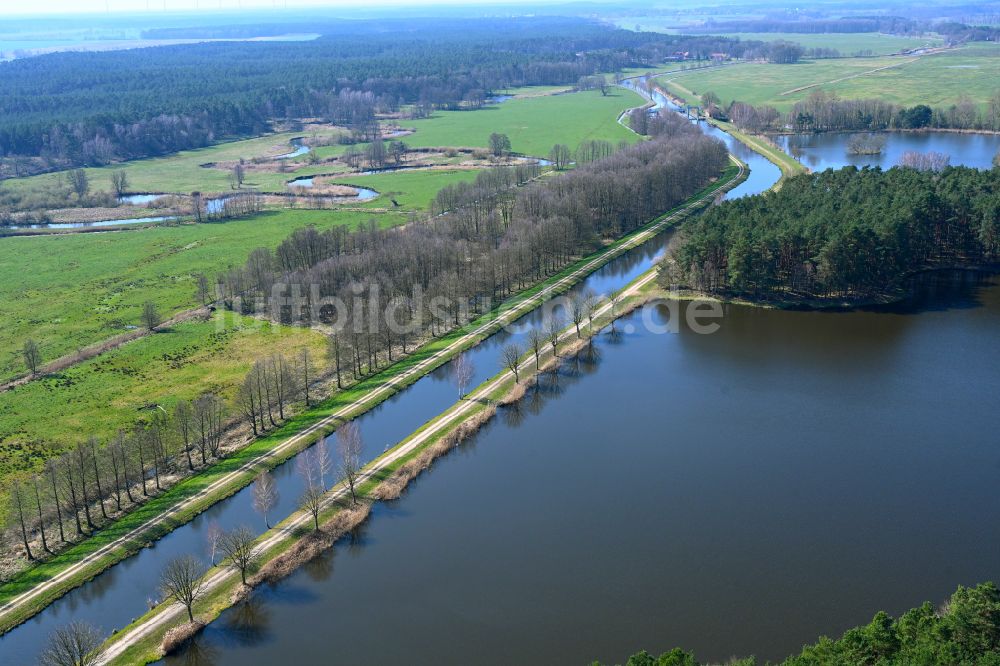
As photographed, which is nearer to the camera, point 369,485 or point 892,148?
point 369,485

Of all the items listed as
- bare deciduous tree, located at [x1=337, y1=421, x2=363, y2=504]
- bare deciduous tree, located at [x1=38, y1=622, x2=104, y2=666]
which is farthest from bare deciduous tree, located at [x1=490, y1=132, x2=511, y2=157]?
bare deciduous tree, located at [x1=38, y1=622, x2=104, y2=666]

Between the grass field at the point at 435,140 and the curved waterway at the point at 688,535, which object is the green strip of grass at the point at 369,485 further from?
the grass field at the point at 435,140

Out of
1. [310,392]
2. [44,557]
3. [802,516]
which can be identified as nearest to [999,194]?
[802,516]

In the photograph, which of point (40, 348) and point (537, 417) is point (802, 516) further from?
point (40, 348)

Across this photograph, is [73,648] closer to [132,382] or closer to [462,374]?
[132,382]

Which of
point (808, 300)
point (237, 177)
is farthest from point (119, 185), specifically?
point (808, 300)

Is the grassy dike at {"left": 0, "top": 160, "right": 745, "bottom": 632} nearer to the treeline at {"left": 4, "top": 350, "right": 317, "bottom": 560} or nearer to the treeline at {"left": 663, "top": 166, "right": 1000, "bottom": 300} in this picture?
the treeline at {"left": 4, "top": 350, "right": 317, "bottom": 560}

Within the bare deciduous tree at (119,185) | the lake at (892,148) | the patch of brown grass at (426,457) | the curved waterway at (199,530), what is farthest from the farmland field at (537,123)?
the patch of brown grass at (426,457)
